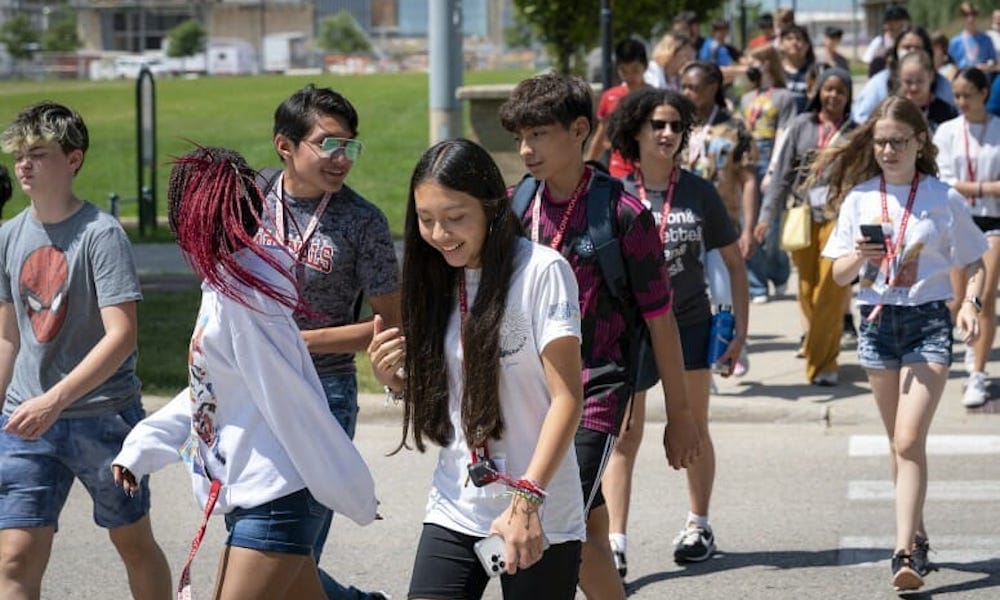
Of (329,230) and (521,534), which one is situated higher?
(329,230)

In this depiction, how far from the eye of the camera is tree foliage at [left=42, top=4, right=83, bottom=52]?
138 meters

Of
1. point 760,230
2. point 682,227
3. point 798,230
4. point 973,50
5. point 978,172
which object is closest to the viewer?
point 682,227

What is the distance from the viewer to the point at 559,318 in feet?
13.5

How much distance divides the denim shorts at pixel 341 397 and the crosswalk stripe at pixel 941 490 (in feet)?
11.2

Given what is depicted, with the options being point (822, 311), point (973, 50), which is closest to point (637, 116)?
point (822, 311)

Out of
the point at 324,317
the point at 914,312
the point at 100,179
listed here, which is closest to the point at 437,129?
the point at 914,312

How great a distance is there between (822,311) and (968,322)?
164 inches

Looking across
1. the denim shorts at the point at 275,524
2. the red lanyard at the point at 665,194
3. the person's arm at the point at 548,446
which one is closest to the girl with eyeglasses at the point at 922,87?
the red lanyard at the point at 665,194

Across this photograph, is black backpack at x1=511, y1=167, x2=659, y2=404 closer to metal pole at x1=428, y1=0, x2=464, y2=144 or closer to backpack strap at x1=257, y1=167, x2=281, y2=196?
backpack strap at x1=257, y1=167, x2=281, y2=196

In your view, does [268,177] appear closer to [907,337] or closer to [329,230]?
[329,230]

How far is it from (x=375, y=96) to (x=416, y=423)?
164 ft

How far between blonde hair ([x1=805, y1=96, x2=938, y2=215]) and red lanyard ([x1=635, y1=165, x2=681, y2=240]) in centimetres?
68

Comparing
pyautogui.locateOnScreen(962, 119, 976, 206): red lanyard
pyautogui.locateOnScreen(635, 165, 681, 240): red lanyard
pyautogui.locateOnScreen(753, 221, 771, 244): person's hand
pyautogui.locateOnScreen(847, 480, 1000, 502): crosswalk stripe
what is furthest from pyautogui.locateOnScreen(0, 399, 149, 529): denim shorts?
pyautogui.locateOnScreen(962, 119, 976, 206): red lanyard

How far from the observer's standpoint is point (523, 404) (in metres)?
4.18
